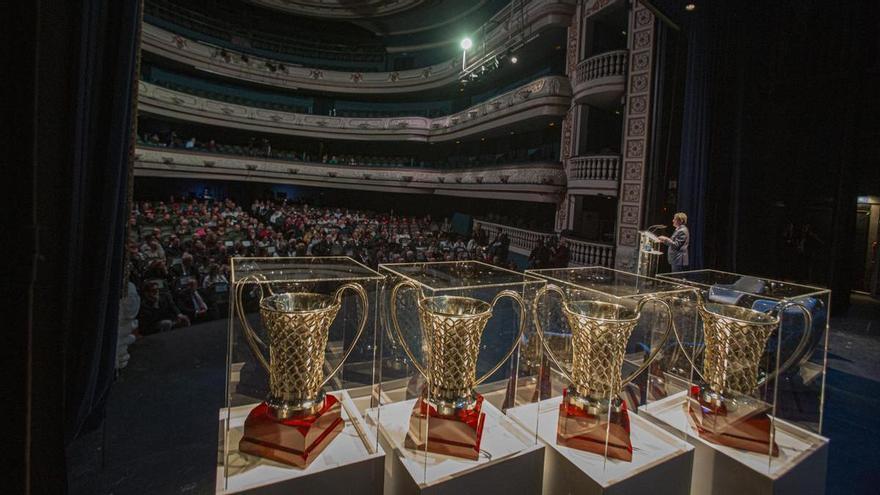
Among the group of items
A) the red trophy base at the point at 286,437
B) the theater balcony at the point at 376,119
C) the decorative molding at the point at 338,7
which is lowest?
the red trophy base at the point at 286,437

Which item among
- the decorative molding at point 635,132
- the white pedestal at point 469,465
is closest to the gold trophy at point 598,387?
the white pedestal at point 469,465

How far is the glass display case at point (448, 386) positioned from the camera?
0.97m

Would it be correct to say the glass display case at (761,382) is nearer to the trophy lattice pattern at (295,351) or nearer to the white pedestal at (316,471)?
the white pedestal at (316,471)

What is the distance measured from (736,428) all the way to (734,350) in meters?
0.21

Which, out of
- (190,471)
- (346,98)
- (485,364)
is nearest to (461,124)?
(346,98)

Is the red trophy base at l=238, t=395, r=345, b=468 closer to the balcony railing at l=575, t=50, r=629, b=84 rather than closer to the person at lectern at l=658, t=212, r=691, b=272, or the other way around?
the person at lectern at l=658, t=212, r=691, b=272

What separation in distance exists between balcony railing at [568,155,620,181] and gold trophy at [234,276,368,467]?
7.58 meters

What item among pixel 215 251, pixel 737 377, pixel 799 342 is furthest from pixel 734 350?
pixel 215 251

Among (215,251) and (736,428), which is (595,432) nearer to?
(736,428)

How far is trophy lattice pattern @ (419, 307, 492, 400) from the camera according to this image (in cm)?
101

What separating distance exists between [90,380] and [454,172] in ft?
45.9

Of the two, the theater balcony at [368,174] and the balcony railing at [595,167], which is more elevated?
the theater balcony at [368,174]

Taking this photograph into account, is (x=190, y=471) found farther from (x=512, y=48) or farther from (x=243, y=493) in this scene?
(x=512, y=48)

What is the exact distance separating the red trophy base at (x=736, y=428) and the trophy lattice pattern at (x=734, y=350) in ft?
0.20
